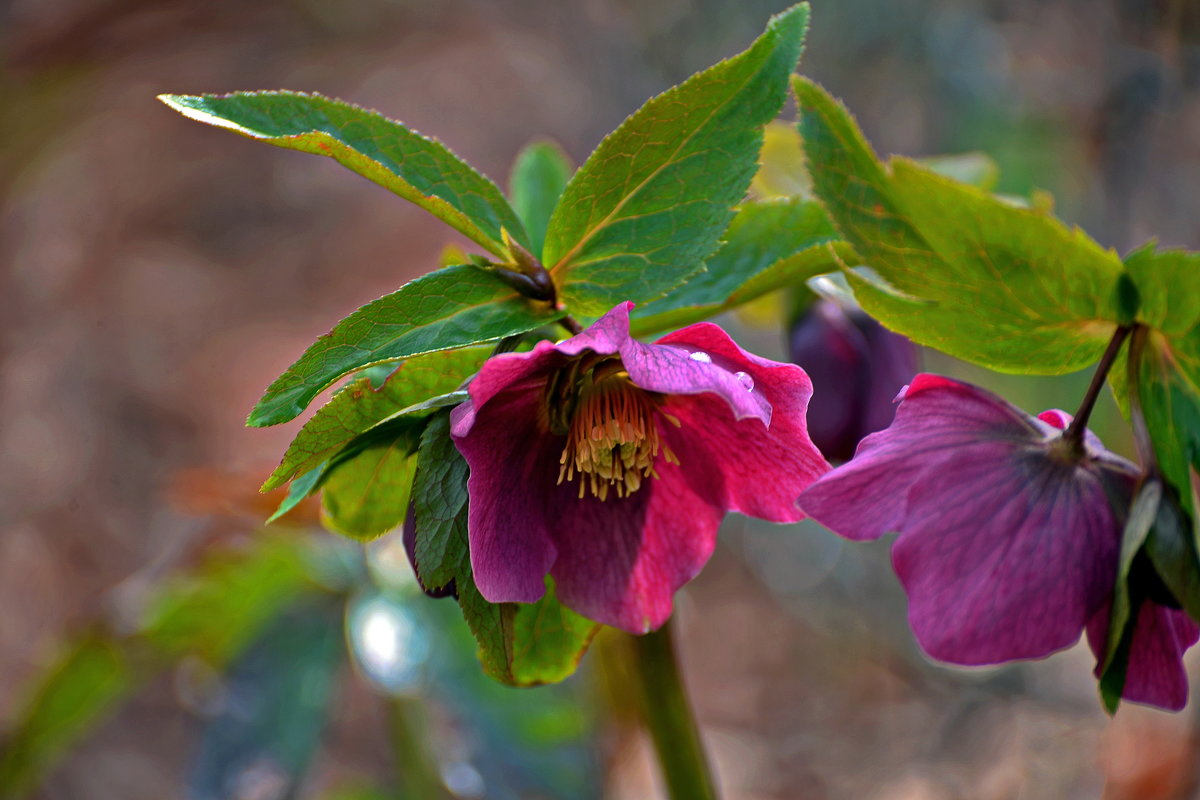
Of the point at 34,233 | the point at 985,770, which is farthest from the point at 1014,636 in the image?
the point at 34,233

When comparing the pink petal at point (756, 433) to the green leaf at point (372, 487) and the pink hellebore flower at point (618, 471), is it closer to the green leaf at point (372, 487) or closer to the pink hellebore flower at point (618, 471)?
the pink hellebore flower at point (618, 471)

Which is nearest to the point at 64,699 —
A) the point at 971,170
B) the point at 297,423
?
the point at 971,170

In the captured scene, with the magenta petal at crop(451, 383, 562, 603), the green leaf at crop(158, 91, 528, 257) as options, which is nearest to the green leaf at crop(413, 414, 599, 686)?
the magenta petal at crop(451, 383, 562, 603)

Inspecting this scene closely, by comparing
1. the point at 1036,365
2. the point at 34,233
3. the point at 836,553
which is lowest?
the point at 836,553

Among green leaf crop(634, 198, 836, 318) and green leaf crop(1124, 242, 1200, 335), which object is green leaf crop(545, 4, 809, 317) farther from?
green leaf crop(1124, 242, 1200, 335)

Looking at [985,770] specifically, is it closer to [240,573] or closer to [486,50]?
[240,573]

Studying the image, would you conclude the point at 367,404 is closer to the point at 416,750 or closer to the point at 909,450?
the point at 909,450
